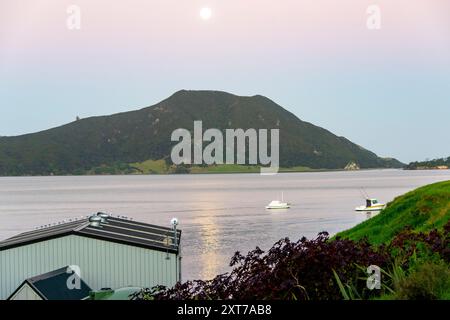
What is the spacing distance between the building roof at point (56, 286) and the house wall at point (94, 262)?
1.87 m

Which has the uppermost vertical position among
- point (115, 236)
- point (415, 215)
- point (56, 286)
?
point (415, 215)

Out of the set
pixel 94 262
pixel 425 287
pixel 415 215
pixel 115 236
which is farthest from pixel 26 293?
pixel 425 287

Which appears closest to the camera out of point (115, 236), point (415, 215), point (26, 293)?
point (26, 293)

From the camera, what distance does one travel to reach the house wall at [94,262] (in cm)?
2416

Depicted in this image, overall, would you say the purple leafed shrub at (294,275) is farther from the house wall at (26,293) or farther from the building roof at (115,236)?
the building roof at (115,236)

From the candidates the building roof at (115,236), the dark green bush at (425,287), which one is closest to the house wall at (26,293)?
the building roof at (115,236)

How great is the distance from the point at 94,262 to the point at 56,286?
3.64 metres

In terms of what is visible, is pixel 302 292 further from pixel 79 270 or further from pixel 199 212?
pixel 199 212

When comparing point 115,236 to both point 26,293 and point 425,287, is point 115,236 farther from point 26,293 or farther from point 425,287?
point 425,287

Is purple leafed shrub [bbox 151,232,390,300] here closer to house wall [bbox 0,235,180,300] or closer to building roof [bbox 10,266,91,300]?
building roof [bbox 10,266,91,300]

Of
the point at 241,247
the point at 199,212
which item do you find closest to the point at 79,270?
the point at 241,247

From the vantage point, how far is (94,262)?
80.6 ft
